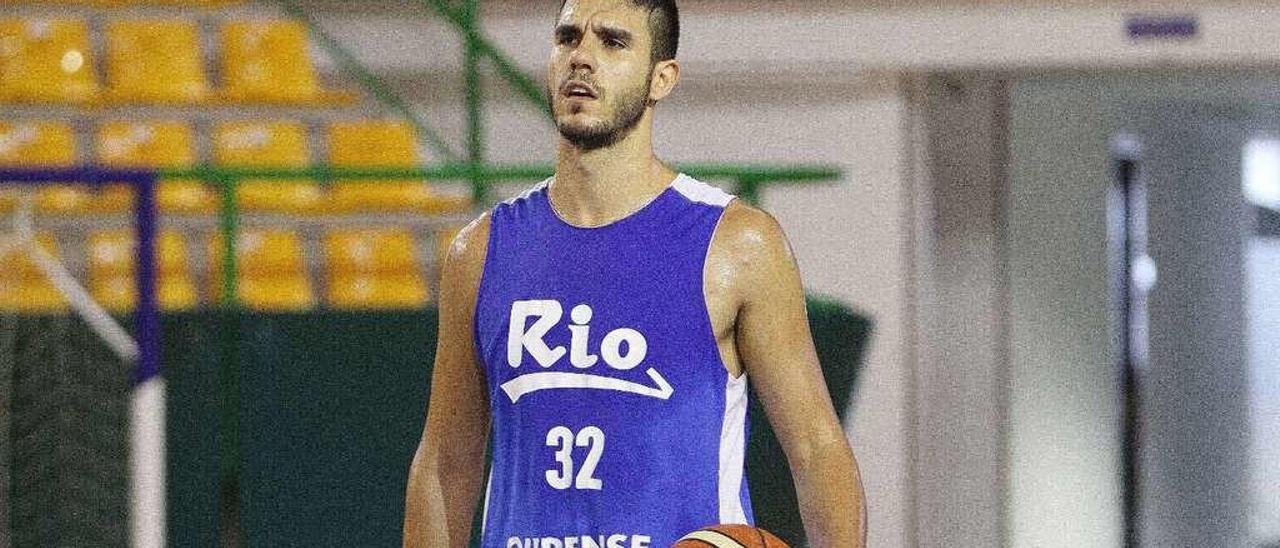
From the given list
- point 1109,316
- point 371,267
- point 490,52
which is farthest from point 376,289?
point 1109,316

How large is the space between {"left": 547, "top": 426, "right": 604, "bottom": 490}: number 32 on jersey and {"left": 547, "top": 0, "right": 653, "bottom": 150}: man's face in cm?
39

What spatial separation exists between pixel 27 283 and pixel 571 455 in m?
4.80

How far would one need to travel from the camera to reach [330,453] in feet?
19.2

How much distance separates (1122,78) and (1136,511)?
2.41 meters

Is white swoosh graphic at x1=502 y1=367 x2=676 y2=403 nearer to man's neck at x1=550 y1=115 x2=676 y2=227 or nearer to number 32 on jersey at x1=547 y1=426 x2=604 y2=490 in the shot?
number 32 on jersey at x1=547 y1=426 x2=604 y2=490

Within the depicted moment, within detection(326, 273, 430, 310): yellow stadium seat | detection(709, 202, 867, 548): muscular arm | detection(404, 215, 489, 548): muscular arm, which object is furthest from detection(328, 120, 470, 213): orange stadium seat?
detection(709, 202, 867, 548): muscular arm

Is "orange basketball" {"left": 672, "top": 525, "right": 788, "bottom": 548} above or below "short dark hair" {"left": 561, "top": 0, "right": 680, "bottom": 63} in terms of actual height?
below

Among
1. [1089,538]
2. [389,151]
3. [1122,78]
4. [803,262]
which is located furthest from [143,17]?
[1089,538]

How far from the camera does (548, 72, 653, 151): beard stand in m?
2.73

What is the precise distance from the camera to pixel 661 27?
280 centimetres

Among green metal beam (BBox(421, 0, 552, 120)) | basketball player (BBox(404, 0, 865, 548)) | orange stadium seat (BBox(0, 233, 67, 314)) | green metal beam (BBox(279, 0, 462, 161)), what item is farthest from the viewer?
green metal beam (BBox(279, 0, 462, 161))

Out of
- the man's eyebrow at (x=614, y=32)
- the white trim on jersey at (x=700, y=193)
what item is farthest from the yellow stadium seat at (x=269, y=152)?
the man's eyebrow at (x=614, y=32)

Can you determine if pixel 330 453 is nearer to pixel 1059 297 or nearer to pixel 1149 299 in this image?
pixel 1059 297

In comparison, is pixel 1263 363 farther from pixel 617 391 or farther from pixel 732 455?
pixel 617 391
